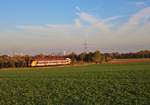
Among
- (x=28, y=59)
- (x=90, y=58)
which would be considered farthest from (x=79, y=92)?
(x=90, y=58)

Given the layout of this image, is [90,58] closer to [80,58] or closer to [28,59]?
[80,58]

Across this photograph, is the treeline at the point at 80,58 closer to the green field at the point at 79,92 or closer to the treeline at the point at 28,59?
the treeline at the point at 28,59

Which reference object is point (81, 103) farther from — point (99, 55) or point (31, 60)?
point (99, 55)

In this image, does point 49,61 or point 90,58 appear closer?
point 49,61

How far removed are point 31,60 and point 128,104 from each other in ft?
364

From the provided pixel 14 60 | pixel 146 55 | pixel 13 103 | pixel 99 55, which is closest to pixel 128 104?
pixel 13 103

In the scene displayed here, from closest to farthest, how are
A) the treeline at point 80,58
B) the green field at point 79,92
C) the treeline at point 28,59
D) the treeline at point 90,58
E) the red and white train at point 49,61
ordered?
the green field at point 79,92, the treeline at point 28,59, the treeline at point 80,58, the red and white train at point 49,61, the treeline at point 90,58

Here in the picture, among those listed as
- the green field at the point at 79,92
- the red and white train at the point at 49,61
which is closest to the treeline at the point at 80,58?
the red and white train at the point at 49,61

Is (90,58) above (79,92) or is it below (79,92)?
above

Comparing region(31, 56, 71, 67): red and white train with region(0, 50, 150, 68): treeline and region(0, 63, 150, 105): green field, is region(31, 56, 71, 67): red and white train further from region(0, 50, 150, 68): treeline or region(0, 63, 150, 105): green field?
region(0, 63, 150, 105): green field

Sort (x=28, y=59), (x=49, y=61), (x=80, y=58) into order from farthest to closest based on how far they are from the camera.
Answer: (x=80, y=58), (x=49, y=61), (x=28, y=59)

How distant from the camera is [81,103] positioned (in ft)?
56.2

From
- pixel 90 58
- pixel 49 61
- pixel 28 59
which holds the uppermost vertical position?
pixel 90 58

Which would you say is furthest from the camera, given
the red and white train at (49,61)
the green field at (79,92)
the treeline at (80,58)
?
the red and white train at (49,61)
